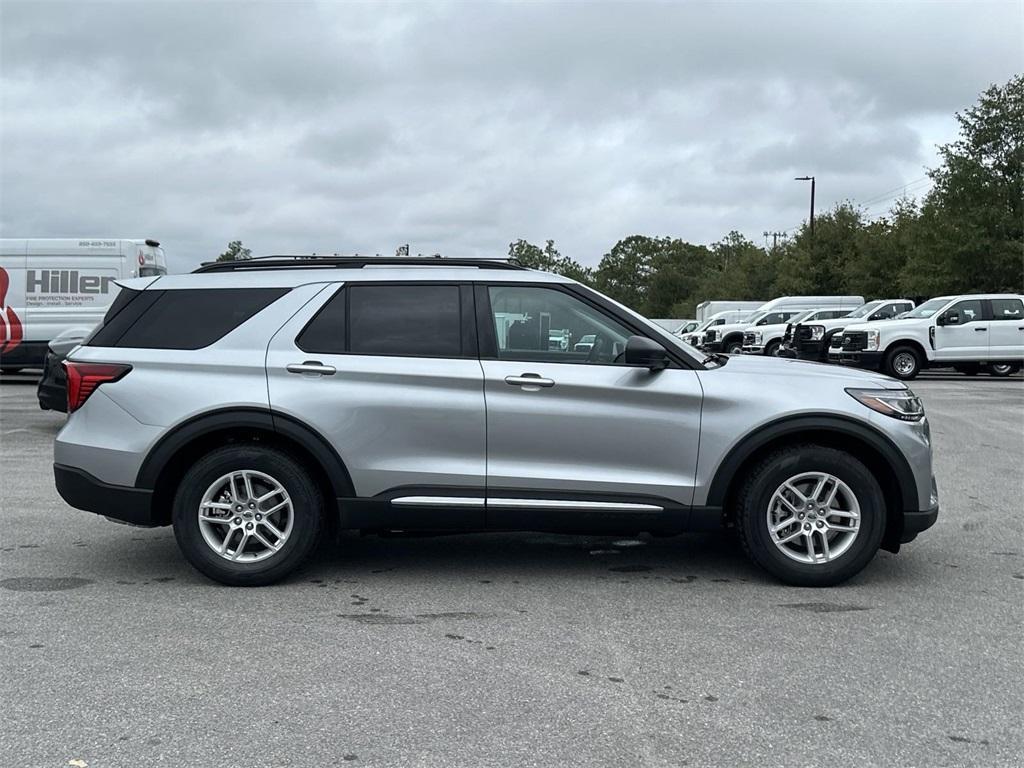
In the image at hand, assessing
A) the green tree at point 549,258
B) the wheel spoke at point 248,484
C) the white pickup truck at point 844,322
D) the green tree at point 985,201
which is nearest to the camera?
the wheel spoke at point 248,484

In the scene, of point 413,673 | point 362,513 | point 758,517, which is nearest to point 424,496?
point 362,513

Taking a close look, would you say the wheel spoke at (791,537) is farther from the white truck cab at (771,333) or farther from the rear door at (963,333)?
the white truck cab at (771,333)

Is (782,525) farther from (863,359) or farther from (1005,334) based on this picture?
(1005,334)

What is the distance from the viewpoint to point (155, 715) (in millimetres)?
3688

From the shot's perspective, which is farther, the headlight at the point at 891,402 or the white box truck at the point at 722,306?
the white box truck at the point at 722,306

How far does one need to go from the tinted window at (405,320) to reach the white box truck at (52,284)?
1512cm

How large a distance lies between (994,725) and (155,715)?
2959 millimetres

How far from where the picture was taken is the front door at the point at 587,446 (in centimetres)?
530

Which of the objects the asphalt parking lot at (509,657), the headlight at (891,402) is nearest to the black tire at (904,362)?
the asphalt parking lot at (509,657)

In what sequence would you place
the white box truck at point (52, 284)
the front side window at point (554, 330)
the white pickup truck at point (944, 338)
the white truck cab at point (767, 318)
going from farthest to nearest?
the white truck cab at point (767, 318), the white pickup truck at point (944, 338), the white box truck at point (52, 284), the front side window at point (554, 330)

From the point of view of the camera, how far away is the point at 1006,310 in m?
23.5

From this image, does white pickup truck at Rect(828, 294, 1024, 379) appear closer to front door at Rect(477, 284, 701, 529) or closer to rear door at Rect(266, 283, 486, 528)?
front door at Rect(477, 284, 701, 529)

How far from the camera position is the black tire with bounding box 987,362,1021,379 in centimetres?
2466

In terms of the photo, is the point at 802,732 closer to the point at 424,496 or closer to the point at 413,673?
the point at 413,673
